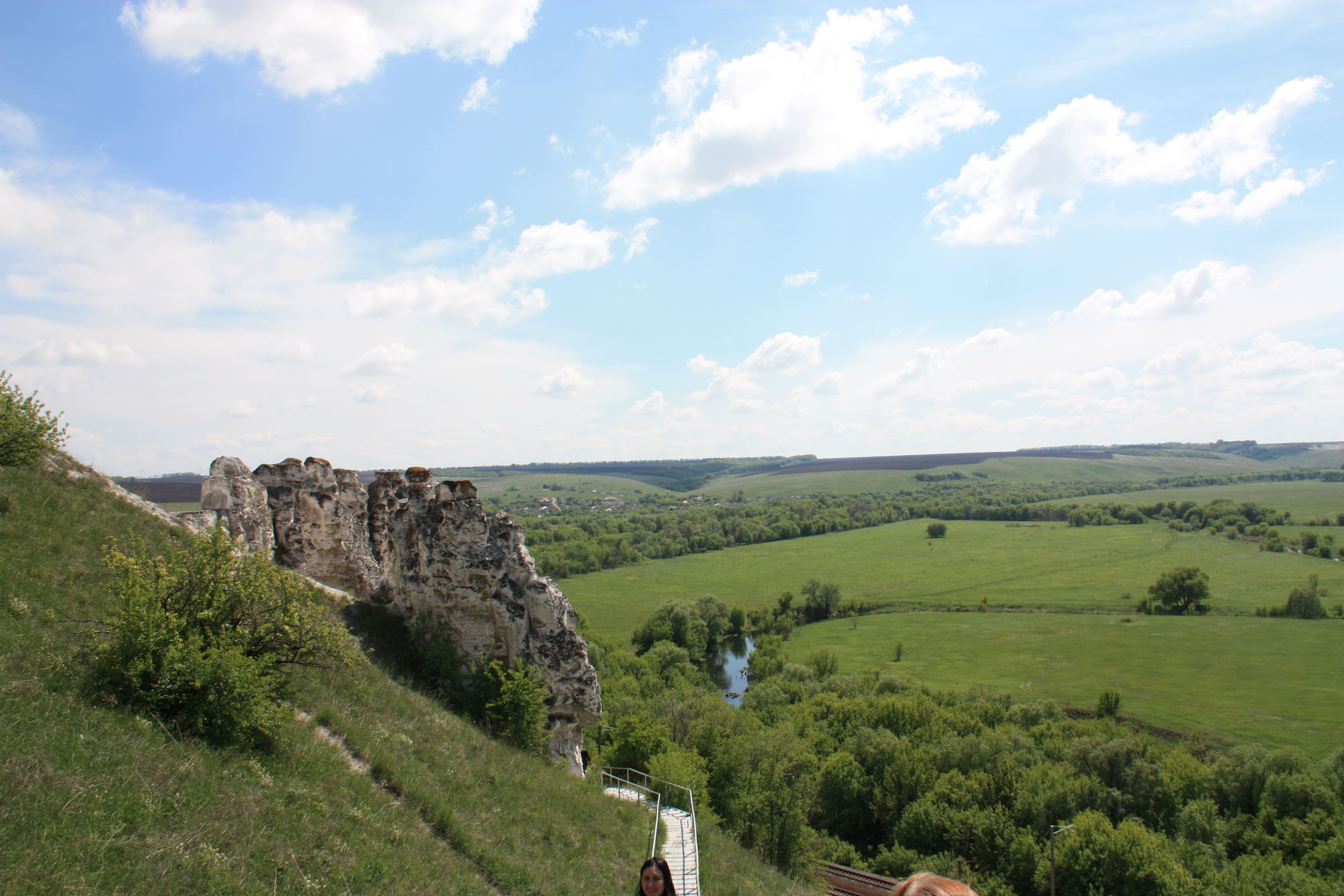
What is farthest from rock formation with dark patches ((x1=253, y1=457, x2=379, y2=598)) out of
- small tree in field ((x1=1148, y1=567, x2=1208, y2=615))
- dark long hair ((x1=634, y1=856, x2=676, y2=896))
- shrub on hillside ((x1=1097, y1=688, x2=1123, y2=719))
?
small tree in field ((x1=1148, y1=567, x2=1208, y2=615))

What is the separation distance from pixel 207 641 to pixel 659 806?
459 inches

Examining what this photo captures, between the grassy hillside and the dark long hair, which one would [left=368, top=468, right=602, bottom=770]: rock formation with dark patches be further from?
the dark long hair

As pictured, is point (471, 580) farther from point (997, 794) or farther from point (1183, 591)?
point (1183, 591)

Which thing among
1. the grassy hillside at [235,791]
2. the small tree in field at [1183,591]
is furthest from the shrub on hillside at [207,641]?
the small tree in field at [1183,591]

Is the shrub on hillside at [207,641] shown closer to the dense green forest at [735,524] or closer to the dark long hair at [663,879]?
the dark long hair at [663,879]

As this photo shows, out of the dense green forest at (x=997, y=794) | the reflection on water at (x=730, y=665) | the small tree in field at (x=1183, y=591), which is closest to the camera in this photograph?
the dense green forest at (x=997, y=794)

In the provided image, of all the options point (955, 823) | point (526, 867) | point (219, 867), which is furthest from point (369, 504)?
point (955, 823)

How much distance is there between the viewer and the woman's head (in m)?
3.00

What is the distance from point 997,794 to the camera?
1596 inches

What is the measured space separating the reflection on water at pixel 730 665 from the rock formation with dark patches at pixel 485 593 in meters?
48.0

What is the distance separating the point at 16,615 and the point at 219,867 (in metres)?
6.67

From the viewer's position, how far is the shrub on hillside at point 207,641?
9.41 metres

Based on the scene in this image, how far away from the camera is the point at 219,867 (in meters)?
7.48

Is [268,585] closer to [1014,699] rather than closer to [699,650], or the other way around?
[1014,699]
